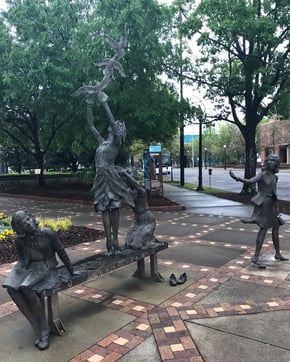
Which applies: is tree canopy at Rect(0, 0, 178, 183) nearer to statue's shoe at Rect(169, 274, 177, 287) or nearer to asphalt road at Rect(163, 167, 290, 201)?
asphalt road at Rect(163, 167, 290, 201)

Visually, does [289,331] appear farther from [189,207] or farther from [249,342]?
[189,207]

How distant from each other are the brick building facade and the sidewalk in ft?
198

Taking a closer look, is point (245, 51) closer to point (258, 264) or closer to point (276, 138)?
point (258, 264)

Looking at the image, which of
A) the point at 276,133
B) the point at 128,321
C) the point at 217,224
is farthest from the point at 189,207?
the point at 276,133

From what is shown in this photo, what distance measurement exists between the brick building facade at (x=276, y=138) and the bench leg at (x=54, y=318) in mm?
63149

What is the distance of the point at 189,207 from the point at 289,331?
34.8 feet

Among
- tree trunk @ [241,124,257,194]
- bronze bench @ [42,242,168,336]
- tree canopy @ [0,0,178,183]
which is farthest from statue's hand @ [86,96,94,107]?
tree trunk @ [241,124,257,194]

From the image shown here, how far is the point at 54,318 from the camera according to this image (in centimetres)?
390

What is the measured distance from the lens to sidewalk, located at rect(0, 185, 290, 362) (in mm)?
3490

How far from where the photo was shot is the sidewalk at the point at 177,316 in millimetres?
3490

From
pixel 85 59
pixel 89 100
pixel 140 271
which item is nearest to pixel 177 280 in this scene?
pixel 140 271

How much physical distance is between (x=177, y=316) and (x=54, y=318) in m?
1.40

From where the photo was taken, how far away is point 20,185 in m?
24.5

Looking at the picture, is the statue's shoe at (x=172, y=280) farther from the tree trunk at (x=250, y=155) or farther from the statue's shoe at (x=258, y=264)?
the tree trunk at (x=250, y=155)
